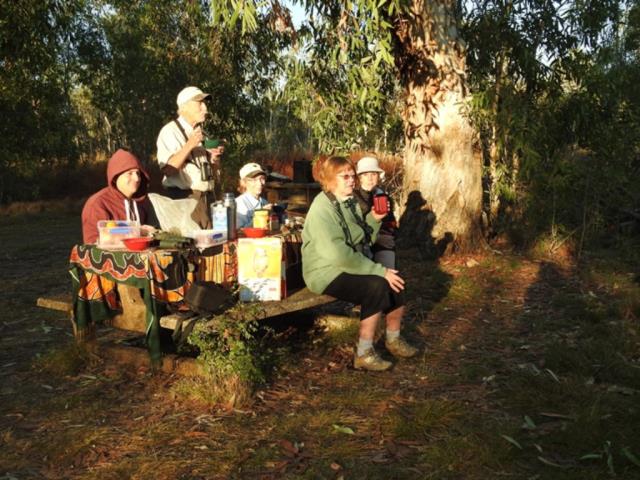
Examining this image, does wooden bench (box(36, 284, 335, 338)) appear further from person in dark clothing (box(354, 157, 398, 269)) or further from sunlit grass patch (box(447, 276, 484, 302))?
sunlit grass patch (box(447, 276, 484, 302))

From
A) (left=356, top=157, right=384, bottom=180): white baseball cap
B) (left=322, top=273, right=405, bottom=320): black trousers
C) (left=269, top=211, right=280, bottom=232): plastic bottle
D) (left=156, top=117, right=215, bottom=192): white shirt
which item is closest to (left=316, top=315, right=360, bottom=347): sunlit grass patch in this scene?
(left=322, top=273, right=405, bottom=320): black trousers

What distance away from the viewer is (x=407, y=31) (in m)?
8.01

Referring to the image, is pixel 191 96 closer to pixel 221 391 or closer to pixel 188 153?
pixel 188 153

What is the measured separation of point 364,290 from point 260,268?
0.74 metres

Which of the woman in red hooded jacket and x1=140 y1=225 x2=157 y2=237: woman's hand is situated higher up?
the woman in red hooded jacket

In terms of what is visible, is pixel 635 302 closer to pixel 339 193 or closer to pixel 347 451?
pixel 339 193

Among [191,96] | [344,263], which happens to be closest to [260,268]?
[344,263]

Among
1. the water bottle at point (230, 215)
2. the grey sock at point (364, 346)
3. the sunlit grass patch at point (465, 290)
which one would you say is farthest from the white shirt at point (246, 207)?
the sunlit grass patch at point (465, 290)

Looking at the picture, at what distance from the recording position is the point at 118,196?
16.2 ft

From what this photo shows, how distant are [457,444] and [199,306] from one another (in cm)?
182

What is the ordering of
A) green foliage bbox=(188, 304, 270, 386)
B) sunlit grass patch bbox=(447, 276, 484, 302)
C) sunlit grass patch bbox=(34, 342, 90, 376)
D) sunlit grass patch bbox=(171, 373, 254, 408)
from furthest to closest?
sunlit grass patch bbox=(447, 276, 484, 302) < sunlit grass patch bbox=(34, 342, 90, 376) < green foliage bbox=(188, 304, 270, 386) < sunlit grass patch bbox=(171, 373, 254, 408)

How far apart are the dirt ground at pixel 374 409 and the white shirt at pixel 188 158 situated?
4.96 ft

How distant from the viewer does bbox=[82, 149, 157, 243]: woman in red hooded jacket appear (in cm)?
478

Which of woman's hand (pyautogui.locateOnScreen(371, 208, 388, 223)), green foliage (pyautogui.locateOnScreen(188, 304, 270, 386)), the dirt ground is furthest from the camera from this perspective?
woman's hand (pyautogui.locateOnScreen(371, 208, 388, 223))
